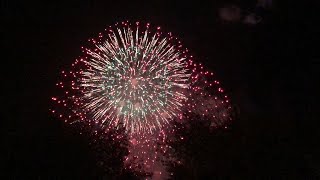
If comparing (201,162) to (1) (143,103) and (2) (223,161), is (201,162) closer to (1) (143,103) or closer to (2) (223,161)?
(2) (223,161)

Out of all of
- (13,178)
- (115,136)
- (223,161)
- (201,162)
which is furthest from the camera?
(115,136)

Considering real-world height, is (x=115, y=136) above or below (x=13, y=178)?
above

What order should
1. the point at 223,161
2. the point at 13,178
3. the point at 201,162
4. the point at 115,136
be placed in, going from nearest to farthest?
the point at 13,178 < the point at 223,161 < the point at 201,162 < the point at 115,136

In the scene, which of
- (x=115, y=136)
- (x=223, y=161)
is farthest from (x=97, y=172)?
(x=223, y=161)

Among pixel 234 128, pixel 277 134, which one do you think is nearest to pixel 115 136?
pixel 234 128

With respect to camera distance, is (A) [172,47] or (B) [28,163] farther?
(A) [172,47]

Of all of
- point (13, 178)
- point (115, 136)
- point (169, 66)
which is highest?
point (169, 66)

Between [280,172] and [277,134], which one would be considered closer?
[280,172]

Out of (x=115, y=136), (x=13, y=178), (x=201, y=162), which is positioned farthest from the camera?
(x=115, y=136)

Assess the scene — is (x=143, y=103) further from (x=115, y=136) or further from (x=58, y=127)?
(x=58, y=127)
